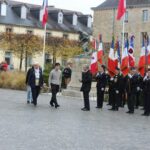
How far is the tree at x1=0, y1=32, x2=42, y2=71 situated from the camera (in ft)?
213

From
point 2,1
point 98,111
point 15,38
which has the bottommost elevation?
point 98,111

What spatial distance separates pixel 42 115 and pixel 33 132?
4555 millimetres

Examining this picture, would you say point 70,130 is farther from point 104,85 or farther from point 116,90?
point 104,85

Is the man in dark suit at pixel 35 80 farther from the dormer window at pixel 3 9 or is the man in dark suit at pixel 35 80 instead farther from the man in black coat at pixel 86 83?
the dormer window at pixel 3 9

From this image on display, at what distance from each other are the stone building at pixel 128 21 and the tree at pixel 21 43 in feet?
32.6

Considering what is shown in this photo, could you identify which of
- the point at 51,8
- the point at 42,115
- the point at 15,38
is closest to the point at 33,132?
the point at 42,115

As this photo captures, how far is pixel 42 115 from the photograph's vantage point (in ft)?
57.2

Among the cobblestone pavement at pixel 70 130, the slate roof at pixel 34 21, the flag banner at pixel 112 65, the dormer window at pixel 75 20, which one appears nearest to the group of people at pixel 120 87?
the flag banner at pixel 112 65

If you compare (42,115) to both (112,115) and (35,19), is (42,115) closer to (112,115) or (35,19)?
(112,115)

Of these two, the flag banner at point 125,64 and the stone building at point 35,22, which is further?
the stone building at point 35,22

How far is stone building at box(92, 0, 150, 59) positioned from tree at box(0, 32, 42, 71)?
32.6 feet

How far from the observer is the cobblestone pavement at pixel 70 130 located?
1122 centimetres

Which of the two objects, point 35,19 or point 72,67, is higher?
point 35,19

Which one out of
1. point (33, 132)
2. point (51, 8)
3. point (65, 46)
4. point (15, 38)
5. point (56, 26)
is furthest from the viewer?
point (51, 8)
